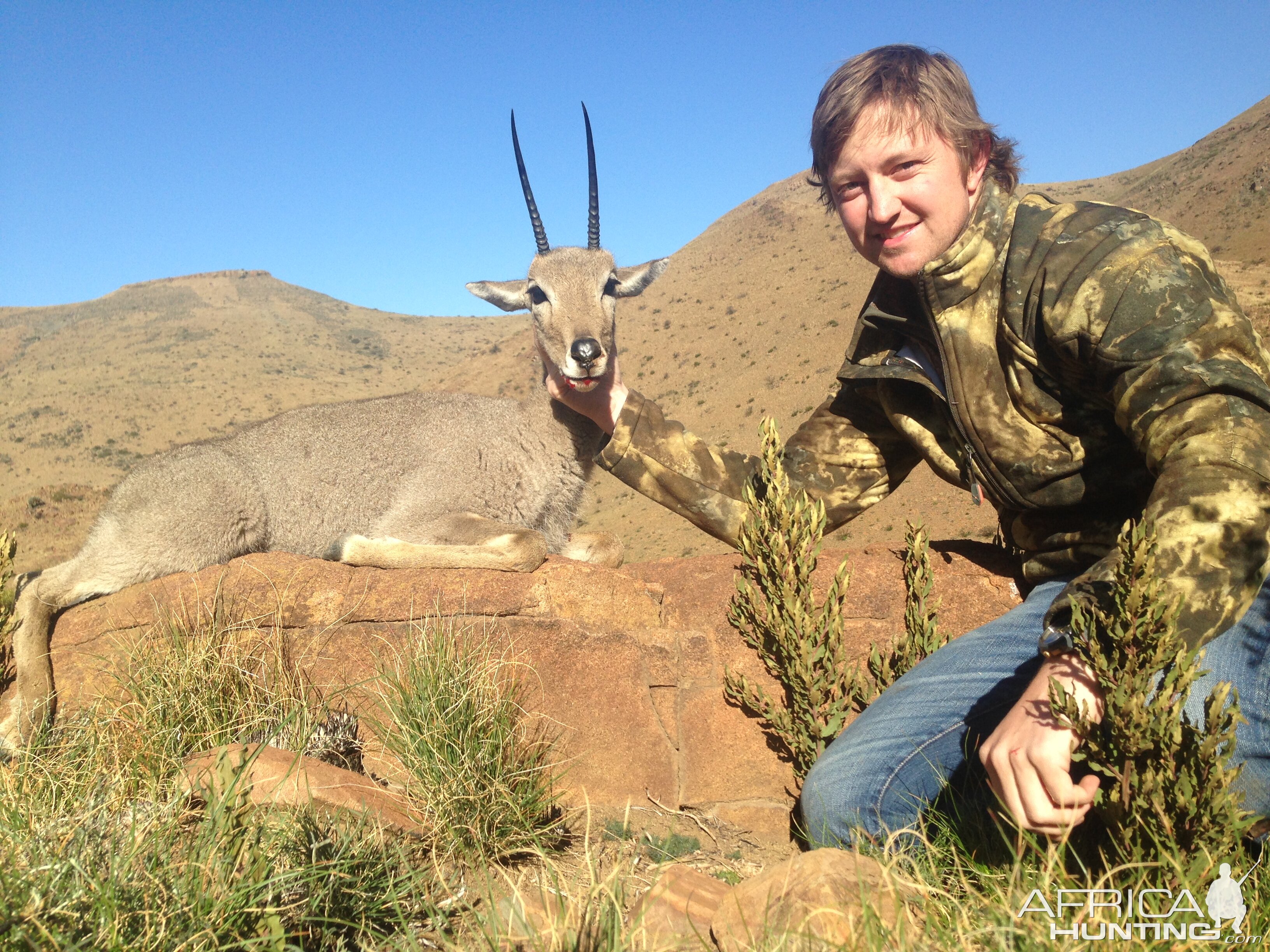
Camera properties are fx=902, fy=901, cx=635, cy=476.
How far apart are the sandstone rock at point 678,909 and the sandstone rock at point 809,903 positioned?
0.24ft

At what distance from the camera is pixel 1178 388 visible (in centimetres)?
290

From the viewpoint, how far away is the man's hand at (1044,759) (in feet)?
8.21

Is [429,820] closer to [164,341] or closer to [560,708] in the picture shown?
[560,708]

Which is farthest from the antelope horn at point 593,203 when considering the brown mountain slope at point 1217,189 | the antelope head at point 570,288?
the brown mountain slope at point 1217,189

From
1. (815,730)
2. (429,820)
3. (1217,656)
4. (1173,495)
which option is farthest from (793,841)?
(1173,495)

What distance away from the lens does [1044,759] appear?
250cm

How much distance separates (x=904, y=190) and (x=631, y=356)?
1744 inches

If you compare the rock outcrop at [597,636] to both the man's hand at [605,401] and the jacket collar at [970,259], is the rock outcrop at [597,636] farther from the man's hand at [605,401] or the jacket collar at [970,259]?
the jacket collar at [970,259]

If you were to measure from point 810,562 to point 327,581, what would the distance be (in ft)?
8.69

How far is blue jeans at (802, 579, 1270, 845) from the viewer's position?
346 cm

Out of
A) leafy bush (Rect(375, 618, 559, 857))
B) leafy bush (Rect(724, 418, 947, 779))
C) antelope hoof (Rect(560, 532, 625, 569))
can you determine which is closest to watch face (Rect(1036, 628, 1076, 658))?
leafy bush (Rect(724, 418, 947, 779))

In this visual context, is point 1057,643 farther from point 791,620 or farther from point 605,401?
point 605,401

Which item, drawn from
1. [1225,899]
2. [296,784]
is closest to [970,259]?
[1225,899]

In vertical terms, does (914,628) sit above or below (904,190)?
below
